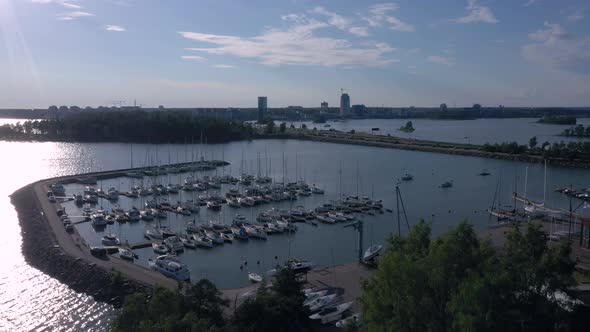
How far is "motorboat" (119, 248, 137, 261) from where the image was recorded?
720cm

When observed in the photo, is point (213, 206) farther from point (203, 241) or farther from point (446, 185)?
point (446, 185)

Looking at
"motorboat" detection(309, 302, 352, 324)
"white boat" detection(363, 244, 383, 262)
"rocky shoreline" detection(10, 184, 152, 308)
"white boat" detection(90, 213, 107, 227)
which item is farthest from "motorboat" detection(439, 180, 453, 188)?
"rocky shoreline" detection(10, 184, 152, 308)

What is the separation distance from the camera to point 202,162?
55.7 feet

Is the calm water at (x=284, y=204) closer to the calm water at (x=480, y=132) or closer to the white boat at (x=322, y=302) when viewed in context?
the white boat at (x=322, y=302)

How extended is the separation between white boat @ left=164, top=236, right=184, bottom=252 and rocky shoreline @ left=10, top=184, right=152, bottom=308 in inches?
54.9

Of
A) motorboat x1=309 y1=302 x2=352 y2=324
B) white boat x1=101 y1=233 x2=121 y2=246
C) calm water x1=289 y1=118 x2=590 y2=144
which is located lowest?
white boat x1=101 y1=233 x2=121 y2=246

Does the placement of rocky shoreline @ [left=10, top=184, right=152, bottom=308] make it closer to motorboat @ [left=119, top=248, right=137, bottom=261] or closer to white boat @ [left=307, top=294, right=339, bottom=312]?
motorboat @ [left=119, top=248, right=137, bottom=261]

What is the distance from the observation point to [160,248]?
7.66m

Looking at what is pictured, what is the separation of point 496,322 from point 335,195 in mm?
9686

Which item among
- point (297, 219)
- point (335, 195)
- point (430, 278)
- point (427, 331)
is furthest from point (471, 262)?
point (335, 195)

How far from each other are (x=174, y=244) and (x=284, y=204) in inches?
147

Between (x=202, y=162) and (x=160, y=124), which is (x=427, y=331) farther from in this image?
(x=160, y=124)

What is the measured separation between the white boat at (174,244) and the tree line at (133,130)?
18.0 meters

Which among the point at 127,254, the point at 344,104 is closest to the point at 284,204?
the point at 127,254
